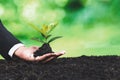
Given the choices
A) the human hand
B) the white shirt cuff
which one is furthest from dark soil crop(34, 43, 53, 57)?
the white shirt cuff

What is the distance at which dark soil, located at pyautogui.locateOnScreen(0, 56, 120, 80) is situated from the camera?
1.83 meters

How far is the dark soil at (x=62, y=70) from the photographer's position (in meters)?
1.83

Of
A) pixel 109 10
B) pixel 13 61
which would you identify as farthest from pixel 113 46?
pixel 13 61

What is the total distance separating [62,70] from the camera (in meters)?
1.96

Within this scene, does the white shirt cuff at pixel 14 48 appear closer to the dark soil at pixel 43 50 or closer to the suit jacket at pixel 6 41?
the suit jacket at pixel 6 41

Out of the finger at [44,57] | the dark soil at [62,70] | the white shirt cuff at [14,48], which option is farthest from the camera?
the white shirt cuff at [14,48]

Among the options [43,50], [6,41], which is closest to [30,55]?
[43,50]

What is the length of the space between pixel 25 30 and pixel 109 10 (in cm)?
59

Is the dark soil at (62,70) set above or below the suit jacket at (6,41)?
below

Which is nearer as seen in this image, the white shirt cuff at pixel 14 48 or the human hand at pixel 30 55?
the human hand at pixel 30 55

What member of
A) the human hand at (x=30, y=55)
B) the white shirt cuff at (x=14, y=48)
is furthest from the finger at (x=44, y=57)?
the white shirt cuff at (x=14, y=48)

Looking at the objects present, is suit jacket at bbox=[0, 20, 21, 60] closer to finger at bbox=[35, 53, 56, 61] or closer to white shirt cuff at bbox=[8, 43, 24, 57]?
white shirt cuff at bbox=[8, 43, 24, 57]

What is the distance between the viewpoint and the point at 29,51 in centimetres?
209

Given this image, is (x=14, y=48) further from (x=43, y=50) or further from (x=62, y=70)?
(x=62, y=70)
